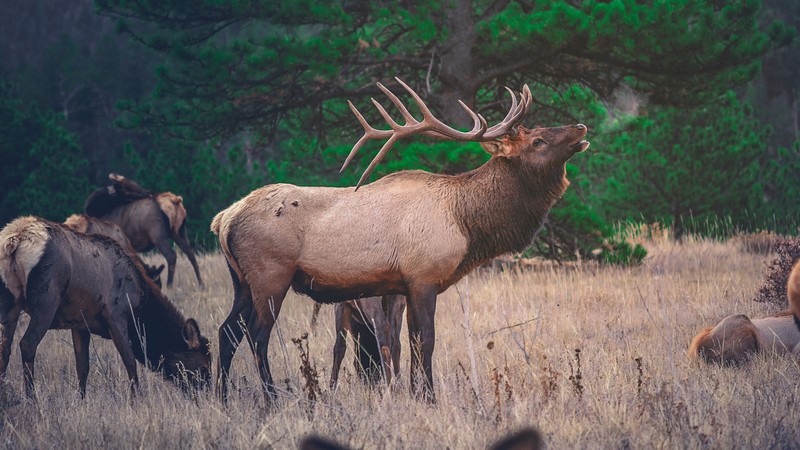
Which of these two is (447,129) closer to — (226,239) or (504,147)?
(504,147)

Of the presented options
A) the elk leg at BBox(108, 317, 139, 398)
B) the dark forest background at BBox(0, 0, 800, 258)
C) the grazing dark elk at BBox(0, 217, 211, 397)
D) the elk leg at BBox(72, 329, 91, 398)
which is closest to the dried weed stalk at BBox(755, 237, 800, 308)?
the dark forest background at BBox(0, 0, 800, 258)

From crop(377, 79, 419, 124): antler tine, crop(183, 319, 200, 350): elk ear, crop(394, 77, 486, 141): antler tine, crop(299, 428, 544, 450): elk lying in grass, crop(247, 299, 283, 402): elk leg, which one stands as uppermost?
crop(377, 79, 419, 124): antler tine

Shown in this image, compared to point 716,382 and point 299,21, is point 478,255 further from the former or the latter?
point 299,21

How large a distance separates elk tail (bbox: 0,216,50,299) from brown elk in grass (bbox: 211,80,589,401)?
1.27m

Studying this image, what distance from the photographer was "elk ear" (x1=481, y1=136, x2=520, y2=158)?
254 inches

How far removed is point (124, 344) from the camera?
6.96 m

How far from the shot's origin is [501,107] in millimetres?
13266

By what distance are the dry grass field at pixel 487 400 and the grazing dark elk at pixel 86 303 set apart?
233 mm

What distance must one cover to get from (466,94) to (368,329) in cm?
640

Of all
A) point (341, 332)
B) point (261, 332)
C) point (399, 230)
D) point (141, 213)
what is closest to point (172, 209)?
point (141, 213)

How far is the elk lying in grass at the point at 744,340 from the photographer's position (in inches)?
263

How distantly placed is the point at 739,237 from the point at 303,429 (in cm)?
1071

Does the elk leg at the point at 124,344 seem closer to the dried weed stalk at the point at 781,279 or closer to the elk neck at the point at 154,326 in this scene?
the elk neck at the point at 154,326

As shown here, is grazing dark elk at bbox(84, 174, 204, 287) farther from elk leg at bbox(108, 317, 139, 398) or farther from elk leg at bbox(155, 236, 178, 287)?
elk leg at bbox(108, 317, 139, 398)
